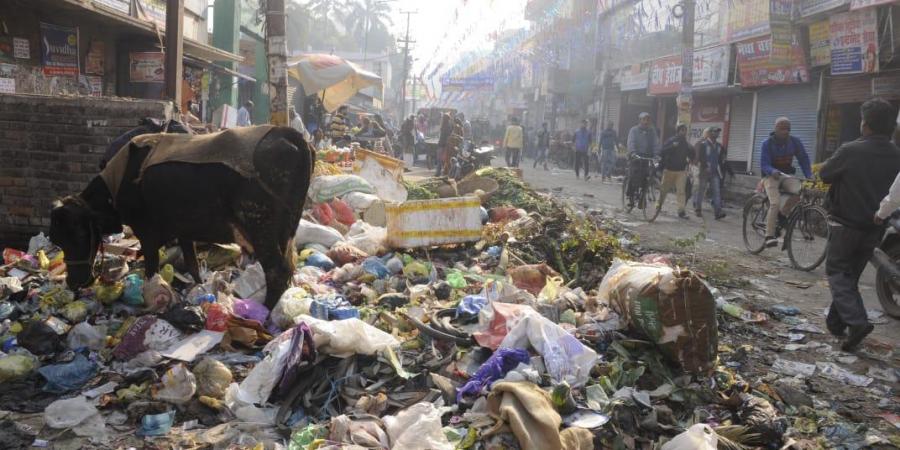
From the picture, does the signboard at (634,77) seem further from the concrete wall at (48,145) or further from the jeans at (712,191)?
the concrete wall at (48,145)

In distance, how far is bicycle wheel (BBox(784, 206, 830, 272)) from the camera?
748cm

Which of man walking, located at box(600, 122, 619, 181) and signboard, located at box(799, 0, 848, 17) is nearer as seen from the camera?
signboard, located at box(799, 0, 848, 17)

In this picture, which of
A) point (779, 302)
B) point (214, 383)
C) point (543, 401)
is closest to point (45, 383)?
point (214, 383)

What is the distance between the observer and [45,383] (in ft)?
13.3

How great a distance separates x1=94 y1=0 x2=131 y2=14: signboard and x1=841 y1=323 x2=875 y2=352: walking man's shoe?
38.0 ft

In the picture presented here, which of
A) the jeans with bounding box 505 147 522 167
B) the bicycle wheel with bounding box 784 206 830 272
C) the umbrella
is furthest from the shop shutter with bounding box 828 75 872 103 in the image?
the umbrella

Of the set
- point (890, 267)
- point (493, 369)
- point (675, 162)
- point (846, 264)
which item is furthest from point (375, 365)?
point (675, 162)

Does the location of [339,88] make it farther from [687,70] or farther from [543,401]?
[543,401]

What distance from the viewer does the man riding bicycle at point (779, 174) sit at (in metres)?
8.36

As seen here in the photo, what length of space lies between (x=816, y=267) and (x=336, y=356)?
6.21 m

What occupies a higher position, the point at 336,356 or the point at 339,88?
the point at 339,88

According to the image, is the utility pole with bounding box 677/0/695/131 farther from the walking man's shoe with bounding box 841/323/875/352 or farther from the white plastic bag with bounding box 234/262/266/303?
the white plastic bag with bounding box 234/262/266/303

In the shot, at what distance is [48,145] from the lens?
7184mm

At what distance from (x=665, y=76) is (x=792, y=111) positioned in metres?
6.38
